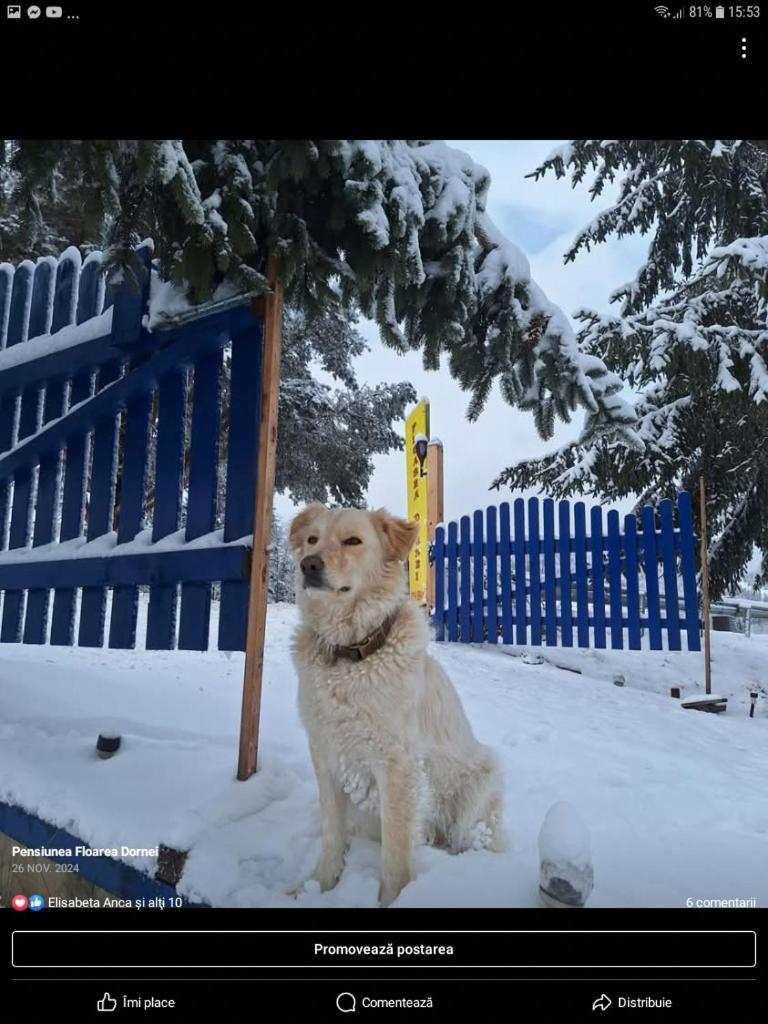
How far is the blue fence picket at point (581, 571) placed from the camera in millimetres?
5754

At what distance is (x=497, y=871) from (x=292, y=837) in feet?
2.18

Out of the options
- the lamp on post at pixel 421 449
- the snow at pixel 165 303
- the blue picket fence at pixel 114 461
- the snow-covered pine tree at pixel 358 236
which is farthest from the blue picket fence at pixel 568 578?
the snow at pixel 165 303

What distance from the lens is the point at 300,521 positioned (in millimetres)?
1577

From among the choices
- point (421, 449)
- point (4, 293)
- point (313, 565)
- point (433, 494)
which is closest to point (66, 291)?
point (4, 293)

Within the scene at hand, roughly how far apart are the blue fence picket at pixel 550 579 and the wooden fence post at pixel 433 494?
1.39 m

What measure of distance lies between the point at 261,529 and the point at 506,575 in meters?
4.73

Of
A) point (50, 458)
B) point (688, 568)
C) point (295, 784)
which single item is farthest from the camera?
point (688, 568)

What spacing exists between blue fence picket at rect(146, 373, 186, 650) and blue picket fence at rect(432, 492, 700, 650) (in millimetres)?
4605

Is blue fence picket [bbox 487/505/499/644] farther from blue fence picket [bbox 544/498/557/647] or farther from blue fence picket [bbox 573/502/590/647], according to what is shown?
blue fence picket [bbox 573/502/590/647]

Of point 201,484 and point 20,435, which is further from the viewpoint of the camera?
point 20,435
